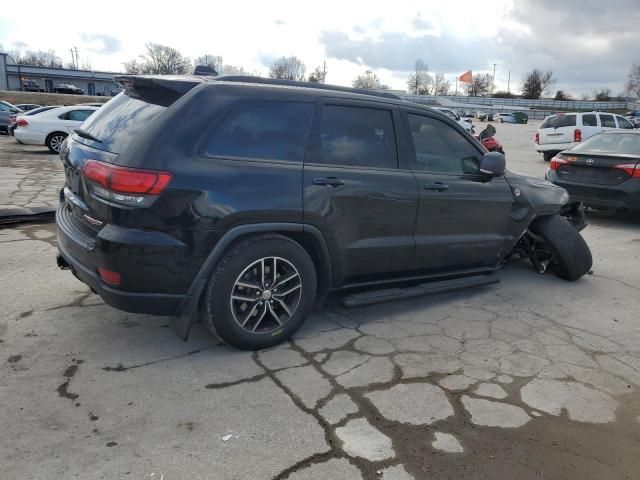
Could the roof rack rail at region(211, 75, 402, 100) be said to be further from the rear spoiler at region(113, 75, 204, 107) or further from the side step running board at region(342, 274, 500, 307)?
the side step running board at region(342, 274, 500, 307)

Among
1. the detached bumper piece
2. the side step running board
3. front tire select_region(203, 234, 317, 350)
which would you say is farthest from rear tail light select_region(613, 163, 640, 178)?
front tire select_region(203, 234, 317, 350)

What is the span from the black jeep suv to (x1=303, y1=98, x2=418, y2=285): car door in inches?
0.4

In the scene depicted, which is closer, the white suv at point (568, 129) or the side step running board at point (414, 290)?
the side step running board at point (414, 290)

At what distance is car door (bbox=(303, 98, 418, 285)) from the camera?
3564mm

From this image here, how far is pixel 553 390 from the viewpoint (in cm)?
322

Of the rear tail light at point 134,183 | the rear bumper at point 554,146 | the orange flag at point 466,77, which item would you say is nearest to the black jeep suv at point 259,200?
the rear tail light at point 134,183

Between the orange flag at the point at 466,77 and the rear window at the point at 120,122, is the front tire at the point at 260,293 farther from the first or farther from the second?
the orange flag at the point at 466,77

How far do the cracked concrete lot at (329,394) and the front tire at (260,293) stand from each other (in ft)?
0.54

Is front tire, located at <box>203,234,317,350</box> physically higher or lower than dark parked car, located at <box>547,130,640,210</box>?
lower

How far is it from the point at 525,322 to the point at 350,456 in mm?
2448

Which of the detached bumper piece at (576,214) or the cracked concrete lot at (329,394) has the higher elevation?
the detached bumper piece at (576,214)

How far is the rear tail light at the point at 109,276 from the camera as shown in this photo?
118 inches

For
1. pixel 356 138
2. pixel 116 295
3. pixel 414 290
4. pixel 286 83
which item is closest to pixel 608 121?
pixel 414 290

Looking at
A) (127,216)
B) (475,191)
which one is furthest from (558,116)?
(127,216)
